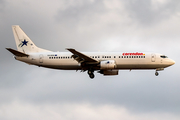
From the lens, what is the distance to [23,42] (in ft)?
231

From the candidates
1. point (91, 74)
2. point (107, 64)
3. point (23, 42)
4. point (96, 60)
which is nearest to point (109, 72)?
point (91, 74)

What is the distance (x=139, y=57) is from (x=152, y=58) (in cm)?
251

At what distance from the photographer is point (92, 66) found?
65.9 meters

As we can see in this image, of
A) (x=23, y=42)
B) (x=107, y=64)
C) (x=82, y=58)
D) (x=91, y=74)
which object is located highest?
(x=23, y=42)

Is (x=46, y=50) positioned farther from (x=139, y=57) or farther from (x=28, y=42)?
(x=139, y=57)

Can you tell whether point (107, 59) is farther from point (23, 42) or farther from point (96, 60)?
point (23, 42)

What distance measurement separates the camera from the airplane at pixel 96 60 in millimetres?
64875

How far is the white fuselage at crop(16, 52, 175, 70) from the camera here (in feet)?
214

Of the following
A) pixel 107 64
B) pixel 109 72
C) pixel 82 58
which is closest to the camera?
pixel 107 64

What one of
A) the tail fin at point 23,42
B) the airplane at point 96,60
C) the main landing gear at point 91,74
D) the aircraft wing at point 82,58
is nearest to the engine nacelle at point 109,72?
the airplane at point 96,60

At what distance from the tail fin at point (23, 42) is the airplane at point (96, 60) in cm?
116

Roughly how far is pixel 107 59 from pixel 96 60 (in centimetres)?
219

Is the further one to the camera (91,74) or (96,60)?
(91,74)

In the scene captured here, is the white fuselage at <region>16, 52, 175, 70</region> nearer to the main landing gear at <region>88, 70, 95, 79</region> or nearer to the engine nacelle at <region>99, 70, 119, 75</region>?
the main landing gear at <region>88, 70, 95, 79</region>
